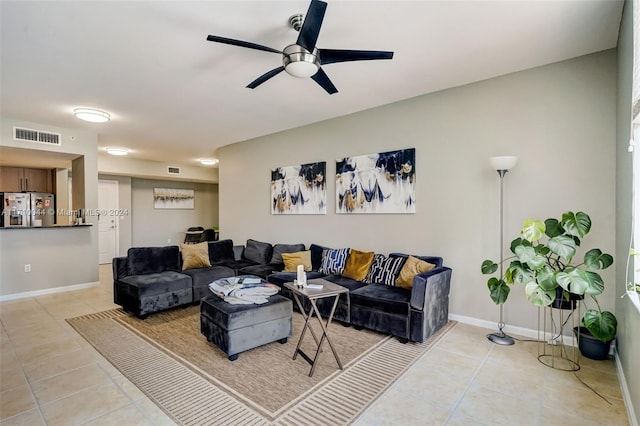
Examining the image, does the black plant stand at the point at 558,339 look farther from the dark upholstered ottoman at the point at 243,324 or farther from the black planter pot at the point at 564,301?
the dark upholstered ottoman at the point at 243,324

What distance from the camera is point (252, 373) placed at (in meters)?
2.58

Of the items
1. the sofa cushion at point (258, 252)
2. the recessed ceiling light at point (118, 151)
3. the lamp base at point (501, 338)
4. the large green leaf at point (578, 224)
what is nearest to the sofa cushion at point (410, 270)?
the lamp base at point (501, 338)

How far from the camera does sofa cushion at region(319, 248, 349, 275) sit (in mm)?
4387

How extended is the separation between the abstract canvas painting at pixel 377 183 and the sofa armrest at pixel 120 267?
312 centimetres

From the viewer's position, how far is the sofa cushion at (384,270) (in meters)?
3.79

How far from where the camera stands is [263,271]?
4.85 meters

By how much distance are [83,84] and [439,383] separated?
4661 millimetres

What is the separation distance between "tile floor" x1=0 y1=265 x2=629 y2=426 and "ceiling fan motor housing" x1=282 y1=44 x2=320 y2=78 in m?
2.48

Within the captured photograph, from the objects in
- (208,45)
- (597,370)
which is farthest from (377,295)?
(208,45)

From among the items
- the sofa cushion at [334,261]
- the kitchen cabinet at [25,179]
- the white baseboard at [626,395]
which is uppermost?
the kitchen cabinet at [25,179]

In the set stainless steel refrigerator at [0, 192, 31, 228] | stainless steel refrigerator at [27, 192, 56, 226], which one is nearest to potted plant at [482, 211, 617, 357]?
stainless steel refrigerator at [27, 192, 56, 226]

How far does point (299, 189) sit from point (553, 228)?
12.0 ft

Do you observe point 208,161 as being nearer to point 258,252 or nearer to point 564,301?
point 258,252

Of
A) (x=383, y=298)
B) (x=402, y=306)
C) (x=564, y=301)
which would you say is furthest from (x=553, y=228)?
(x=383, y=298)
